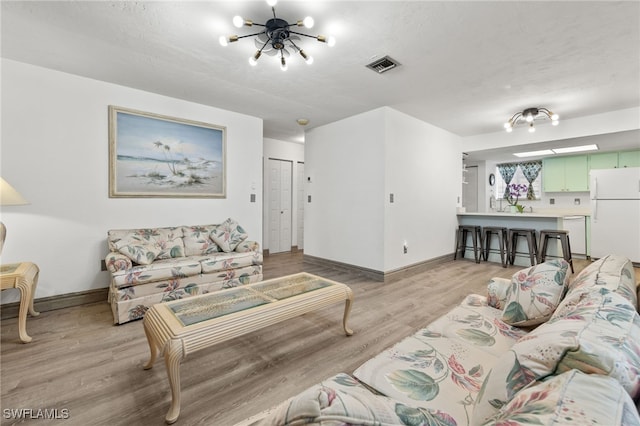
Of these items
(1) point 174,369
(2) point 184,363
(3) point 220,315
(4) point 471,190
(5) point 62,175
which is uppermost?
(4) point 471,190

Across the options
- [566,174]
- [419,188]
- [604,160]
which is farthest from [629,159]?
[419,188]

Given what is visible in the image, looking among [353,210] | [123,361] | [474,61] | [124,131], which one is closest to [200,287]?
[123,361]

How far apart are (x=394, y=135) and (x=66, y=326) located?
4459 millimetres

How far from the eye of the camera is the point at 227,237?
3.77 m

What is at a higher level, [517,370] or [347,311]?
[517,370]

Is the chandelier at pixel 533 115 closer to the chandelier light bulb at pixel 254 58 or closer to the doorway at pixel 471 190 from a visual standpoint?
the doorway at pixel 471 190

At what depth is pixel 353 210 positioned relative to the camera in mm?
4512

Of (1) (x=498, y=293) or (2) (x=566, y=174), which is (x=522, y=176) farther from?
(1) (x=498, y=293)

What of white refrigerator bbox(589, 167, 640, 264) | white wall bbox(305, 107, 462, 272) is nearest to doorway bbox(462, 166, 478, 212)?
white wall bbox(305, 107, 462, 272)

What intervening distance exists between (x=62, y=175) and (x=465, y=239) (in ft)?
21.0

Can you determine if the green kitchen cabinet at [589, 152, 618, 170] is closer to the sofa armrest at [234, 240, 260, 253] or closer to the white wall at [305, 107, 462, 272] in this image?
the white wall at [305, 107, 462, 272]

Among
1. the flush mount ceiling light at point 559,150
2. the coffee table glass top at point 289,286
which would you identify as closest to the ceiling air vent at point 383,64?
the coffee table glass top at point 289,286

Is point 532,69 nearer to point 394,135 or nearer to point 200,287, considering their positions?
point 394,135

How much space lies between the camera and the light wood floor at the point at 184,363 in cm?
157
